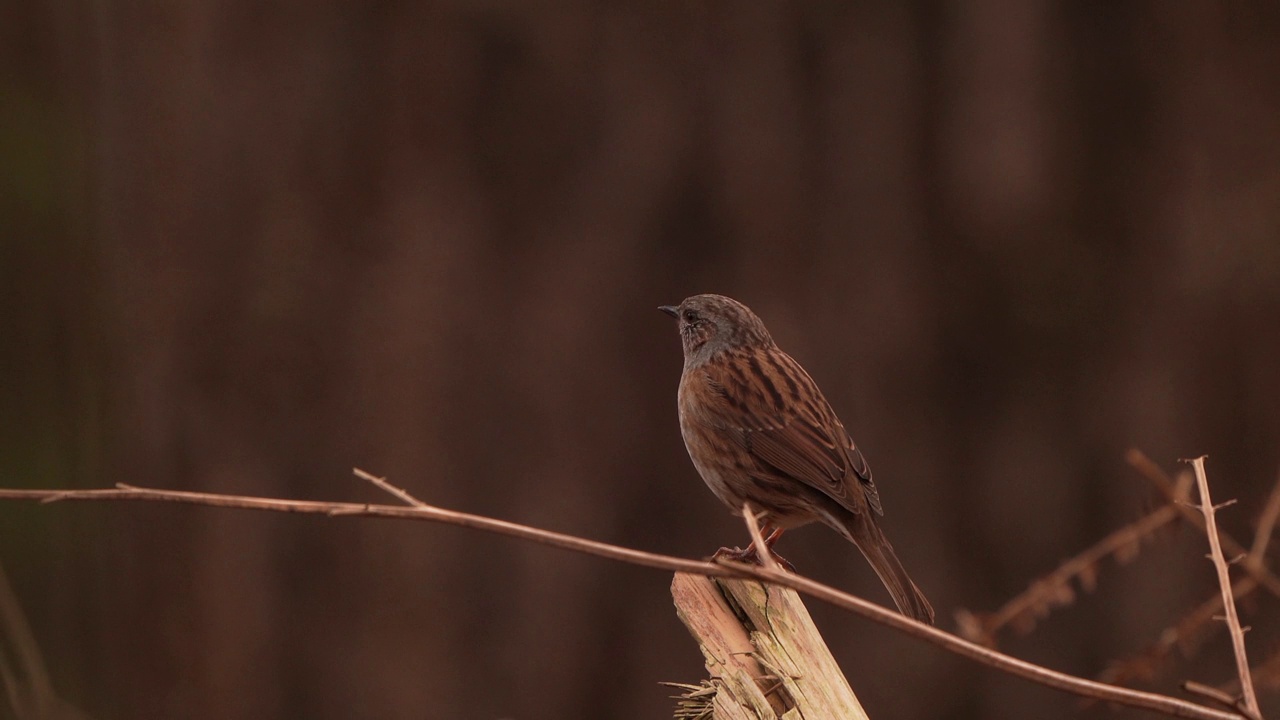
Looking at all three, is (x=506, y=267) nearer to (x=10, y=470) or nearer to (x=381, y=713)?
(x=381, y=713)

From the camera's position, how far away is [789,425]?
167 inches

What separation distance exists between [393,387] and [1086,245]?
8.38 feet

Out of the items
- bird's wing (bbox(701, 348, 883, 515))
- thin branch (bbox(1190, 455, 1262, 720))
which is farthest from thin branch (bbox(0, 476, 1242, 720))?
bird's wing (bbox(701, 348, 883, 515))

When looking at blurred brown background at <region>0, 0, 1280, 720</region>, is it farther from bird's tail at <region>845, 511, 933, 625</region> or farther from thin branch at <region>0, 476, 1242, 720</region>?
thin branch at <region>0, 476, 1242, 720</region>

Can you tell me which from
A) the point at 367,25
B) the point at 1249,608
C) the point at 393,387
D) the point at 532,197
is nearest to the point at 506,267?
the point at 532,197

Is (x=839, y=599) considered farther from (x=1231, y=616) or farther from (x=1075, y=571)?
(x=1075, y=571)

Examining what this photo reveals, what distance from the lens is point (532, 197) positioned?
190 inches

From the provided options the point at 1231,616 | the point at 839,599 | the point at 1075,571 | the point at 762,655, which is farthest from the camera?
the point at 1075,571

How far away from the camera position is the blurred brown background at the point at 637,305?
469 centimetres

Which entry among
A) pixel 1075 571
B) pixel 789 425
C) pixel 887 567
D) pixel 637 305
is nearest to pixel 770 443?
pixel 789 425

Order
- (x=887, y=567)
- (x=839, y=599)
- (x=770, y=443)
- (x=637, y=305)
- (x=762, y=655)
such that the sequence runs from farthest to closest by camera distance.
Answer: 1. (x=637, y=305)
2. (x=770, y=443)
3. (x=887, y=567)
4. (x=762, y=655)
5. (x=839, y=599)

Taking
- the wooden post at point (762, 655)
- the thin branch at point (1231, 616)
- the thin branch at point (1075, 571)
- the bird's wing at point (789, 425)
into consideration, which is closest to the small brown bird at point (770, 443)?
the bird's wing at point (789, 425)

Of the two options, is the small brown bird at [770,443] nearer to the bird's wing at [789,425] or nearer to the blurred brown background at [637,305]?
the bird's wing at [789,425]

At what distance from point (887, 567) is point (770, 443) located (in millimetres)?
559
